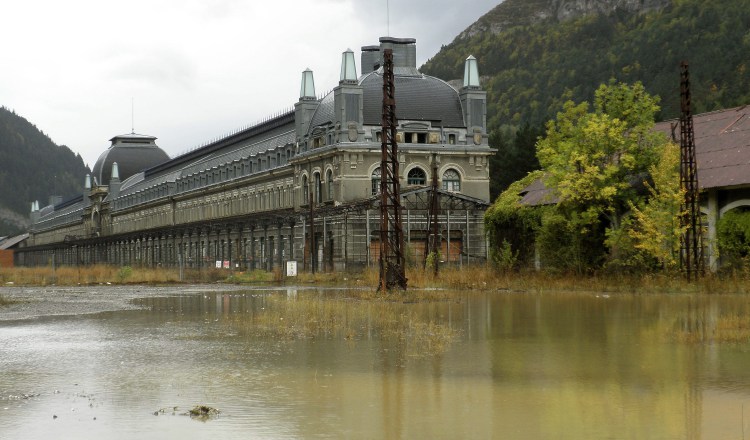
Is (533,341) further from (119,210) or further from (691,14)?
(119,210)

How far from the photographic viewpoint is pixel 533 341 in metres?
20.1

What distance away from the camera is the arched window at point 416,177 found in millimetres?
73688

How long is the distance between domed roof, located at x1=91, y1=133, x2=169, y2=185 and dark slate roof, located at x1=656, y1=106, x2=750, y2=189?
402 ft

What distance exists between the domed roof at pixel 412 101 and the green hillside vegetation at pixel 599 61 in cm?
1733

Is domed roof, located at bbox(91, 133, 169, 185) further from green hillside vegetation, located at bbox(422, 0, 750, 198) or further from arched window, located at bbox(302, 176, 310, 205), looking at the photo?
arched window, located at bbox(302, 176, 310, 205)

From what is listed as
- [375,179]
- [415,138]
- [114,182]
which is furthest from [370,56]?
[114,182]

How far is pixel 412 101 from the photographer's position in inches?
2965

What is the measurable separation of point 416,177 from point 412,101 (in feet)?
19.2

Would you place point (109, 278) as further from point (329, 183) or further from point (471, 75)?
point (471, 75)

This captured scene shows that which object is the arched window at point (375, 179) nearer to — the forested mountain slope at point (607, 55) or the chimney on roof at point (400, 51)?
the chimney on roof at point (400, 51)

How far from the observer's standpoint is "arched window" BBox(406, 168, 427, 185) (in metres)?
73.7

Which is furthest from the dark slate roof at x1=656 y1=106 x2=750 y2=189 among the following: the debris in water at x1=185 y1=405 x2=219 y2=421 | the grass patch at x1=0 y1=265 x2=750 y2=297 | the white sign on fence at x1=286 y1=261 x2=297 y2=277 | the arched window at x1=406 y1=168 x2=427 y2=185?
the debris in water at x1=185 y1=405 x2=219 y2=421

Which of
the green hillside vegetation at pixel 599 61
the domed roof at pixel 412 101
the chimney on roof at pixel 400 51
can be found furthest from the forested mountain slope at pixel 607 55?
the chimney on roof at pixel 400 51

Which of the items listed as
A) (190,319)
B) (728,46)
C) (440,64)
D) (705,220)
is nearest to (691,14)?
(728,46)
